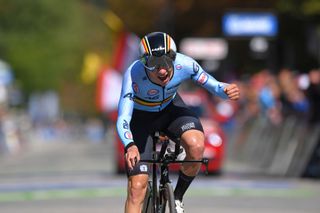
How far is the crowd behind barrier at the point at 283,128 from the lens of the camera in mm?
19781

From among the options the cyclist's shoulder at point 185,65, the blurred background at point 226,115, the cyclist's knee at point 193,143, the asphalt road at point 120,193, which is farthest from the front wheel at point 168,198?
the blurred background at point 226,115

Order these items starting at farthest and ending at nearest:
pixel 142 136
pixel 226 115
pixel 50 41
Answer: pixel 50 41
pixel 226 115
pixel 142 136

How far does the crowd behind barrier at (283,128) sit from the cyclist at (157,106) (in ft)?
31.0

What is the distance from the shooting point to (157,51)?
974 cm

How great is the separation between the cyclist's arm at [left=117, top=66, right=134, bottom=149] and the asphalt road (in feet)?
14.9

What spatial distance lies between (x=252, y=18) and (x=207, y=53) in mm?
5669

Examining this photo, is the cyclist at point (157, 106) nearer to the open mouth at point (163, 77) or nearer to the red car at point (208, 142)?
the open mouth at point (163, 77)

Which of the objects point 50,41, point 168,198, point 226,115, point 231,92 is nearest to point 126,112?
point 168,198

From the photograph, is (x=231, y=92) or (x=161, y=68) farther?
(x=231, y=92)

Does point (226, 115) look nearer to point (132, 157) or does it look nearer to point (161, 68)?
point (161, 68)

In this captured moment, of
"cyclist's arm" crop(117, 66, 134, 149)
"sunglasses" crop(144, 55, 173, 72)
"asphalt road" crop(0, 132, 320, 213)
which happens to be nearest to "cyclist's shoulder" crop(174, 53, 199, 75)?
"sunglasses" crop(144, 55, 173, 72)

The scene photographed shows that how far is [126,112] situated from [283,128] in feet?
40.4

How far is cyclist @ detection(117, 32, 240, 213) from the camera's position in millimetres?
9797

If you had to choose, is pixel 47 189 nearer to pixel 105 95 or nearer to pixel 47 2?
pixel 105 95
